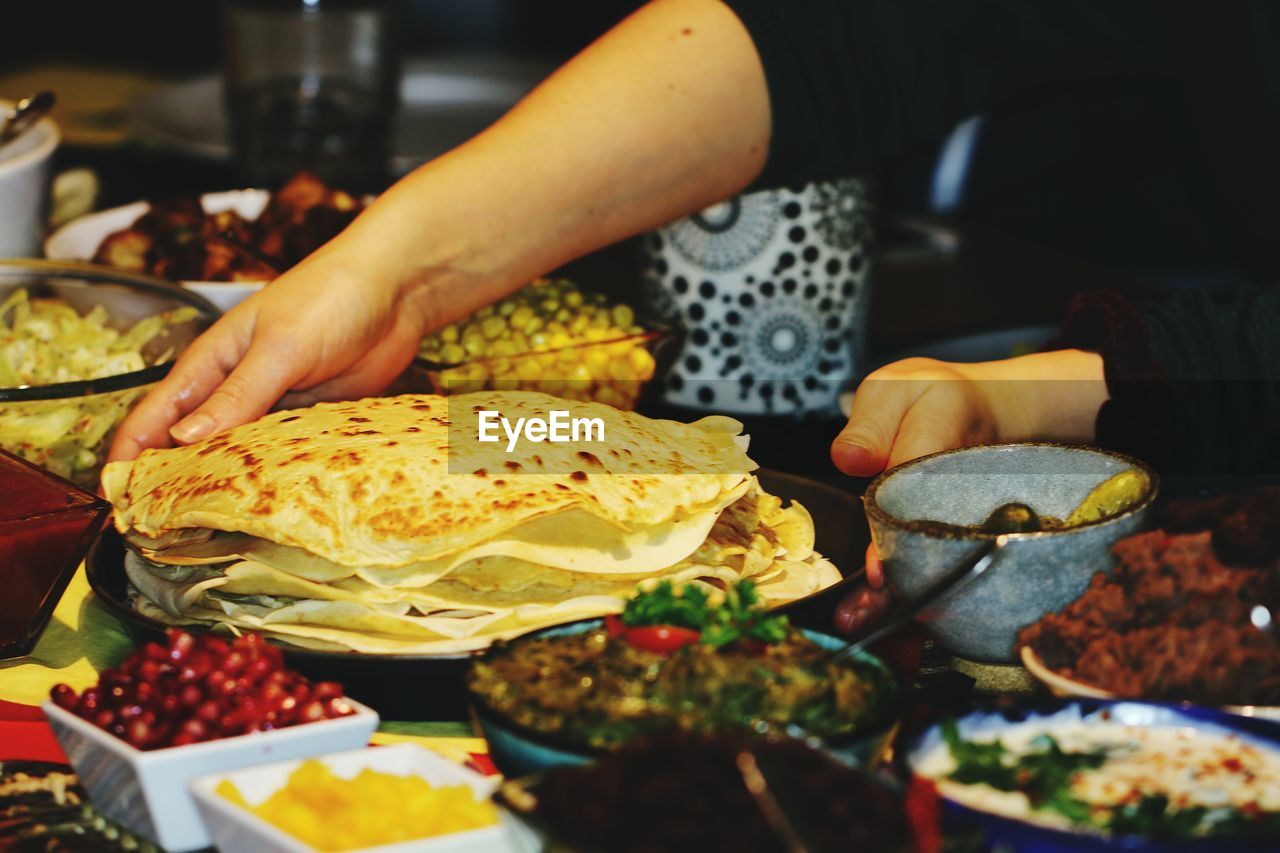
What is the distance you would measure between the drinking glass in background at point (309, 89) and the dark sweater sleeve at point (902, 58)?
3.45 feet

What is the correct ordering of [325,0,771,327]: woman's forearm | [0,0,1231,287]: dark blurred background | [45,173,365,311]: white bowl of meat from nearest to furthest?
[325,0,771,327]: woman's forearm → [45,173,365,311]: white bowl of meat → [0,0,1231,287]: dark blurred background

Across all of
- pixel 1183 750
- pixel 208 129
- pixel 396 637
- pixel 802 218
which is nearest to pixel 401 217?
pixel 802 218

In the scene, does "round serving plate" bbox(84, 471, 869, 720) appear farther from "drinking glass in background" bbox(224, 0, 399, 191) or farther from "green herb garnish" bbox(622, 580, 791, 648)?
"drinking glass in background" bbox(224, 0, 399, 191)

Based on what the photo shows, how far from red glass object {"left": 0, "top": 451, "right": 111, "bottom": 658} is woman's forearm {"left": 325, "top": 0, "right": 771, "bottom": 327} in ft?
2.12

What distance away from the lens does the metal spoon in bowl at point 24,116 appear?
89.9 inches

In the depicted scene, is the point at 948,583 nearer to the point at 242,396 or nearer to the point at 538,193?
the point at 242,396

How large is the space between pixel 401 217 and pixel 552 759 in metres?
1.13

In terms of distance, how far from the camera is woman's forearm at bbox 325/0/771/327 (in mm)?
2012

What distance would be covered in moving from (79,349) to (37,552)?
1.96ft

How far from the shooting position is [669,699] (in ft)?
3.34

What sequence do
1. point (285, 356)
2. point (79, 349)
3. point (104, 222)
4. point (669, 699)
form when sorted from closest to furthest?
point (669, 699) < point (285, 356) < point (79, 349) < point (104, 222)

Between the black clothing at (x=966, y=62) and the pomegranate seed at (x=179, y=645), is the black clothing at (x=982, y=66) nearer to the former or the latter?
the black clothing at (x=966, y=62)

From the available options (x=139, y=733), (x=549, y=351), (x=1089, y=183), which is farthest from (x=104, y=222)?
(x=1089, y=183)

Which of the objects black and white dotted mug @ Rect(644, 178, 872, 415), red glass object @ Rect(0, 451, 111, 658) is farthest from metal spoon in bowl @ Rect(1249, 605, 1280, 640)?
black and white dotted mug @ Rect(644, 178, 872, 415)
